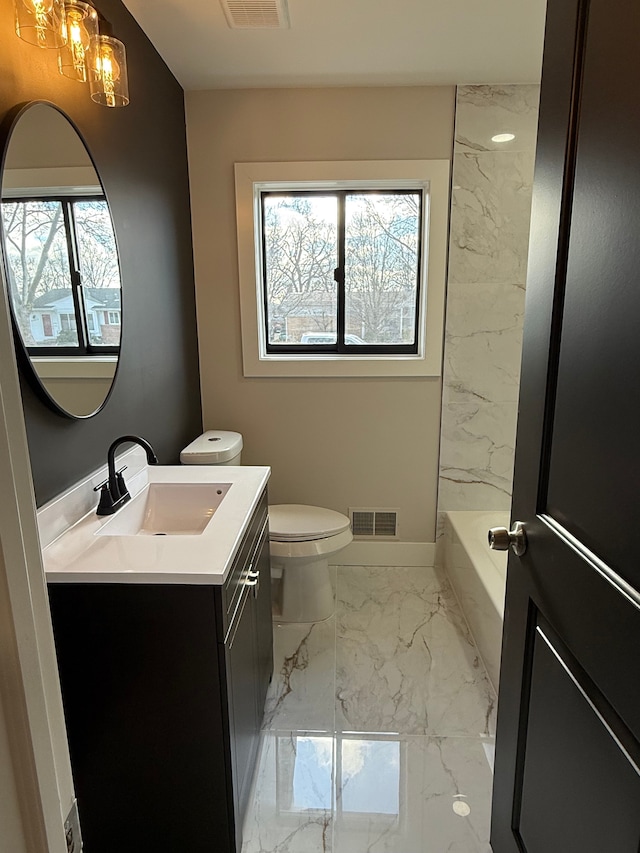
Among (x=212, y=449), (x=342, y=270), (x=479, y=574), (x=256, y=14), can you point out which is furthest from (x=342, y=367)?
(x=256, y=14)

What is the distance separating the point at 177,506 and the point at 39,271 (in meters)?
0.85

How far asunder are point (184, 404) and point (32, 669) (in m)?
2.20

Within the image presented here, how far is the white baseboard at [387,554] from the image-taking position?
3021 millimetres

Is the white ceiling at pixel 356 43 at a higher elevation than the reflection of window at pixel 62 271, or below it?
higher

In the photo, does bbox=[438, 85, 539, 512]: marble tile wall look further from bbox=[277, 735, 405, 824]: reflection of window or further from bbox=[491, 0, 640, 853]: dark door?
bbox=[491, 0, 640, 853]: dark door

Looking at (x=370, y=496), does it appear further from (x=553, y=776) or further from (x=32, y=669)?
(x=32, y=669)

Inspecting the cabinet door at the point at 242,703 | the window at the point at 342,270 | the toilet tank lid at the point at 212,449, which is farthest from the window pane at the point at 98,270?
the window at the point at 342,270

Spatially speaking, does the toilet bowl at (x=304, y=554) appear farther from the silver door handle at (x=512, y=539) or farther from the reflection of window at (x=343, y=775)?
the silver door handle at (x=512, y=539)

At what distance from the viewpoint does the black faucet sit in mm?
1537

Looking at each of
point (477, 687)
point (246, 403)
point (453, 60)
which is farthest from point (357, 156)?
point (477, 687)

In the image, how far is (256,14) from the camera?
190 centimetres

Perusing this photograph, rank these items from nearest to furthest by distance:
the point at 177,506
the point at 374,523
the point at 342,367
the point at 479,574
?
1. the point at 177,506
2. the point at 479,574
3. the point at 342,367
4. the point at 374,523

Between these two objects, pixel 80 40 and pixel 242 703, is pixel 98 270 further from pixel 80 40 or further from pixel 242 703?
pixel 242 703

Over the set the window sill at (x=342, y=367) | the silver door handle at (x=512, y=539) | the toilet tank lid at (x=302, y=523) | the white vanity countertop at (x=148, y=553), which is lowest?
the toilet tank lid at (x=302, y=523)
